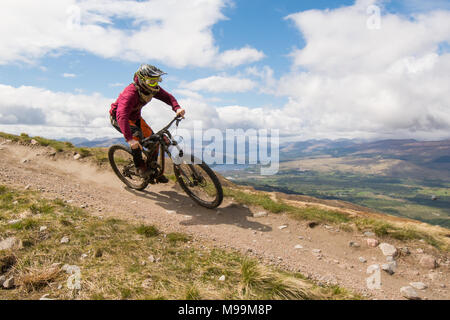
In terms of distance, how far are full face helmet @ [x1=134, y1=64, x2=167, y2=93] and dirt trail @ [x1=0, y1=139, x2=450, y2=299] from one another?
4.64m

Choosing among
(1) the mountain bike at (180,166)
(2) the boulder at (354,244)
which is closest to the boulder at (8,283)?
(1) the mountain bike at (180,166)

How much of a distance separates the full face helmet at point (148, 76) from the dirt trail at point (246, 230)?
15.2 feet

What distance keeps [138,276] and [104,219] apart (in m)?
3.52

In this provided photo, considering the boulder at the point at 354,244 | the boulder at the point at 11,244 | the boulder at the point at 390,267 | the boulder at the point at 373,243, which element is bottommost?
the boulder at the point at 390,267

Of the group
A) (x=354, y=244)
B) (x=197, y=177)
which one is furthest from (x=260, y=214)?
(x=354, y=244)

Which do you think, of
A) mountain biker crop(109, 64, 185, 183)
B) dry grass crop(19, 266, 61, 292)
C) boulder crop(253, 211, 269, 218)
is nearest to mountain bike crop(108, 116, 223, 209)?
mountain biker crop(109, 64, 185, 183)

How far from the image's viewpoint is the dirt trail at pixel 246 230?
6.10m

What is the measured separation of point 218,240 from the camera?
7.05 m

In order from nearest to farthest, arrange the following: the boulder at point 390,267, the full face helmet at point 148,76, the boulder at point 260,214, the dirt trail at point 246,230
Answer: the dirt trail at point 246,230, the boulder at point 390,267, the full face helmet at point 148,76, the boulder at point 260,214

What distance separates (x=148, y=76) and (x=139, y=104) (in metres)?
1.37

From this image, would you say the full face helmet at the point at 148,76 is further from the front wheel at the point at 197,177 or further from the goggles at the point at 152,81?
the front wheel at the point at 197,177

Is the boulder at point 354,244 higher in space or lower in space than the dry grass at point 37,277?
lower
